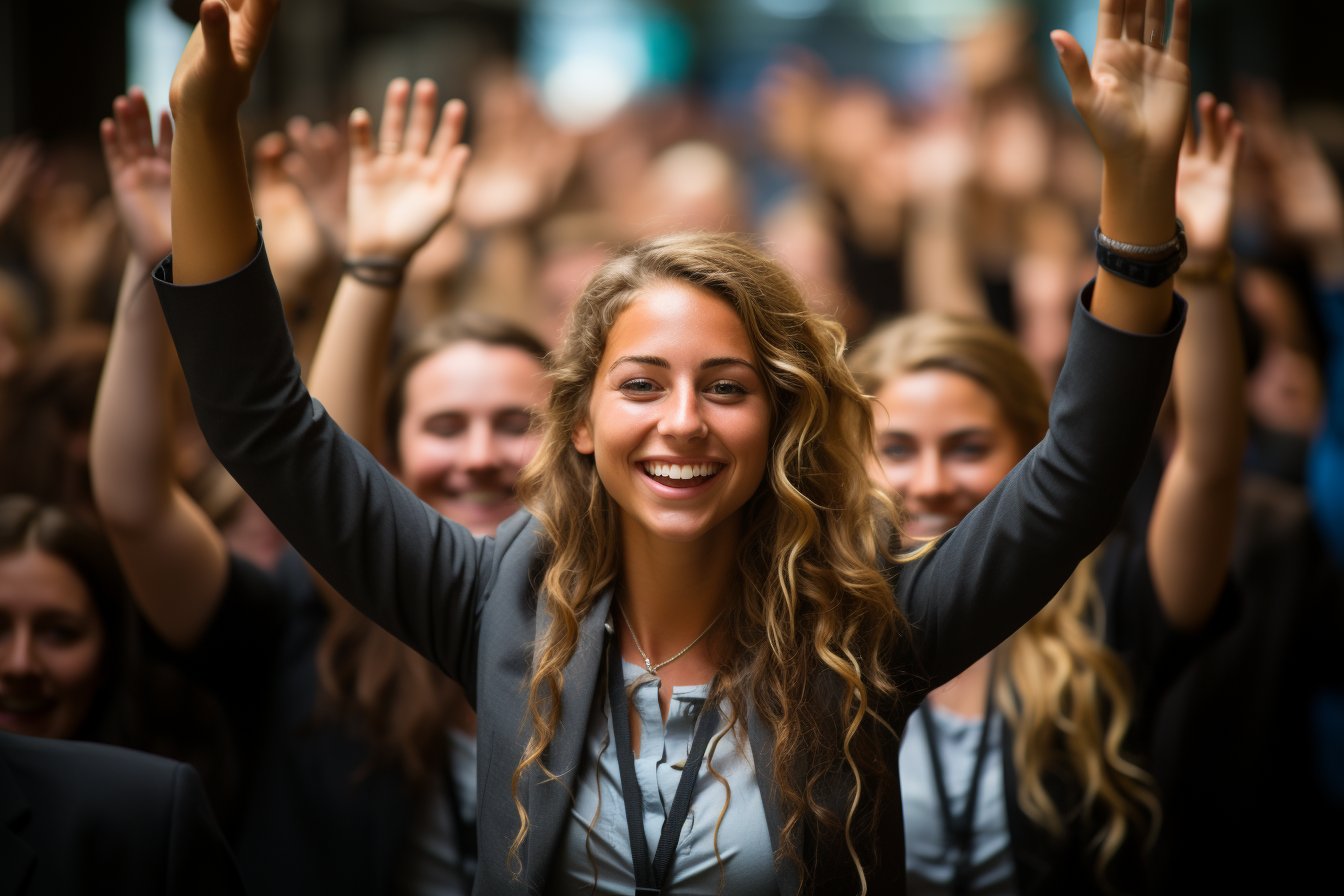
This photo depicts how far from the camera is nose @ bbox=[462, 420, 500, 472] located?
2574 millimetres

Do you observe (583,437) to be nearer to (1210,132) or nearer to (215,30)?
(215,30)

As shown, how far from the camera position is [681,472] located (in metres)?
1.72

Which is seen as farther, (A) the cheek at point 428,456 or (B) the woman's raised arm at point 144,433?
(A) the cheek at point 428,456

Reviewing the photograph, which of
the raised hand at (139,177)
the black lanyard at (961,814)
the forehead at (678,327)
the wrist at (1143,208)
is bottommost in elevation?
the black lanyard at (961,814)

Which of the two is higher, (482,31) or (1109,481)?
(482,31)

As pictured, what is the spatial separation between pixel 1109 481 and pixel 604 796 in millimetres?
730

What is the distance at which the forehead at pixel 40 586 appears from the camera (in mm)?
2221

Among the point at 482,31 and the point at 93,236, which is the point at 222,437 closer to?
the point at 93,236

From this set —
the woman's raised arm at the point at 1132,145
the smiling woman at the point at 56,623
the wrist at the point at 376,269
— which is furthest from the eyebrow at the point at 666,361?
the smiling woman at the point at 56,623

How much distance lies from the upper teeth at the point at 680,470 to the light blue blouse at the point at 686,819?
29 centimetres

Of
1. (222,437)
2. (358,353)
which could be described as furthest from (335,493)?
(358,353)

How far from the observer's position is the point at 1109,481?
4.96ft

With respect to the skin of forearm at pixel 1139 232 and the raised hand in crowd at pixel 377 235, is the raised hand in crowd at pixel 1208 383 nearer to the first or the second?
the skin of forearm at pixel 1139 232

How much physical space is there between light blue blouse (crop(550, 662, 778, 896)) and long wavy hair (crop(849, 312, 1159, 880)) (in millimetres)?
724
